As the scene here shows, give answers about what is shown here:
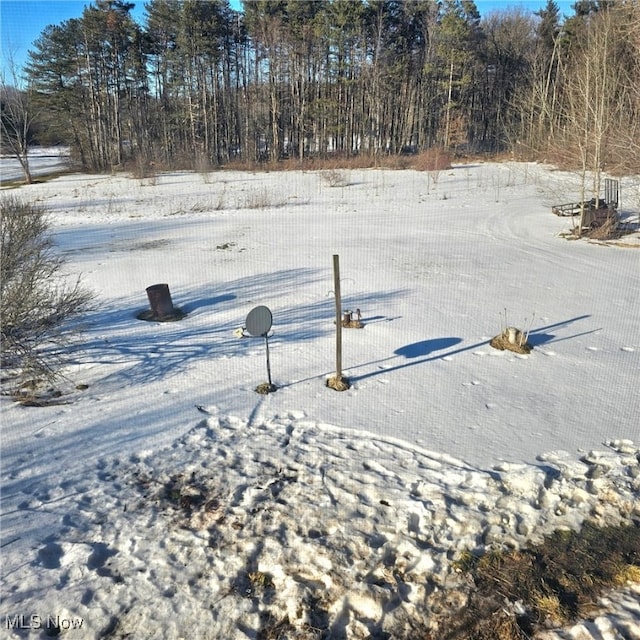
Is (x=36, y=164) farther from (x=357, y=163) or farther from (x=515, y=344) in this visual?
(x=515, y=344)

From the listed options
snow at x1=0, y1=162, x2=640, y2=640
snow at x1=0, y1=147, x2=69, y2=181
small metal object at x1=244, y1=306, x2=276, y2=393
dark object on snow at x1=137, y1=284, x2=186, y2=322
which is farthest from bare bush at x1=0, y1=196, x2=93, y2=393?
snow at x1=0, y1=147, x2=69, y2=181

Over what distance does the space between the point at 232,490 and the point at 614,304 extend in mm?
7783

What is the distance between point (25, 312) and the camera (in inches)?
197

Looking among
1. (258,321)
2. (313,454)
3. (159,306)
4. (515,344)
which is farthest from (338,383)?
(159,306)

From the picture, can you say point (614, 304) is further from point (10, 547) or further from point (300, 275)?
point (10, 547)

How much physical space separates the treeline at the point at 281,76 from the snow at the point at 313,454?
29.0 m

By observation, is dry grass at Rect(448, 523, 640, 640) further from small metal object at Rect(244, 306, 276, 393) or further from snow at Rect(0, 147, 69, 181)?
snow at Rect(0, 147, 69, 181)

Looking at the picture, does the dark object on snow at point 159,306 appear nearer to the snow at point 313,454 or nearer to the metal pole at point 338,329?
the snow at point 313,454

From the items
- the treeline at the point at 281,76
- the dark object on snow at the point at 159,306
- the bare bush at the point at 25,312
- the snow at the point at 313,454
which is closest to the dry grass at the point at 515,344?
the snow at the point at 313,454

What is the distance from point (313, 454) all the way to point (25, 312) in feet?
11.9

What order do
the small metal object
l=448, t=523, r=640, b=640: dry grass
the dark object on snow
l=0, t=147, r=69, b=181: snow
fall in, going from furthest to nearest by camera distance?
l=0, t=147, r=69, b=181: snow < the dark object on snow < the small metal object < l=448, t=523, r=640, b=640: dry grass

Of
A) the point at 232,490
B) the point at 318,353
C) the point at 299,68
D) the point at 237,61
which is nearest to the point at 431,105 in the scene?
the point at 299,68

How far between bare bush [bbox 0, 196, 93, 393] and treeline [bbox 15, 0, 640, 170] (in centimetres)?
2978

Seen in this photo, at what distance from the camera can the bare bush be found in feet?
16.1
